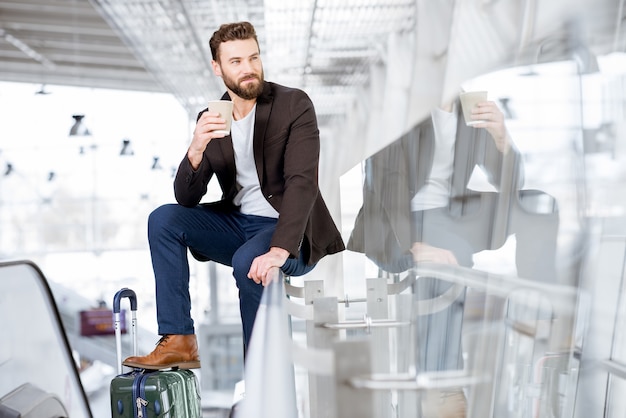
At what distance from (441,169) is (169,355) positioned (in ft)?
3.35

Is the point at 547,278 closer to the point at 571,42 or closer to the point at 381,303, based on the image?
the point at 571,42

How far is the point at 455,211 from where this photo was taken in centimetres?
215

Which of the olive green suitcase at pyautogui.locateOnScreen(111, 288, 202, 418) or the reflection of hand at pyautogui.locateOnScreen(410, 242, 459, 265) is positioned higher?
the reflection of hand at pyautogui.locateOnScreen(410, 242, 459, 265)

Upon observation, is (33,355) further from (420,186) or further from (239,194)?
(420,186)

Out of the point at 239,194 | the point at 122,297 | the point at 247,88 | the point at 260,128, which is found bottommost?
the point at 122,297

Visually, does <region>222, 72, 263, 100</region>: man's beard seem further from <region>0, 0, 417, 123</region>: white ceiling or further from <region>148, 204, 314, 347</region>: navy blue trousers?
<region>0, 0, 417, 123</region>: white ceiling

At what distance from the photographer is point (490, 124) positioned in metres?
1.88

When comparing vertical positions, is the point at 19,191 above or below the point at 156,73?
below

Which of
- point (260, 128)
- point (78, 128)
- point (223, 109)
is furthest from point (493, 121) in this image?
point (78, 128)

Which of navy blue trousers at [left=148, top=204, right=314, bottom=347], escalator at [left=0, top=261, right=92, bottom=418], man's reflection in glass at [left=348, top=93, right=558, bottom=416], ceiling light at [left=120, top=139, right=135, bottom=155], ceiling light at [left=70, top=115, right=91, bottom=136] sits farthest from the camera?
ceiling light at [left=120, top=139, right=135, bottom=155]

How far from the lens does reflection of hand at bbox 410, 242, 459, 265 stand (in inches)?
81.7

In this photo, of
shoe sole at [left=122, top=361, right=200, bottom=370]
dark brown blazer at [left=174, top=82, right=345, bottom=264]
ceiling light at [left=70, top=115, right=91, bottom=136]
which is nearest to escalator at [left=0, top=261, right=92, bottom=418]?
shoe sole at [left=122, top=361, right=200, bottom=370]

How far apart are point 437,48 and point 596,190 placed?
5.91m

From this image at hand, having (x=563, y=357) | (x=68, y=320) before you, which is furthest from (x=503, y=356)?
(x=68, y=320)
